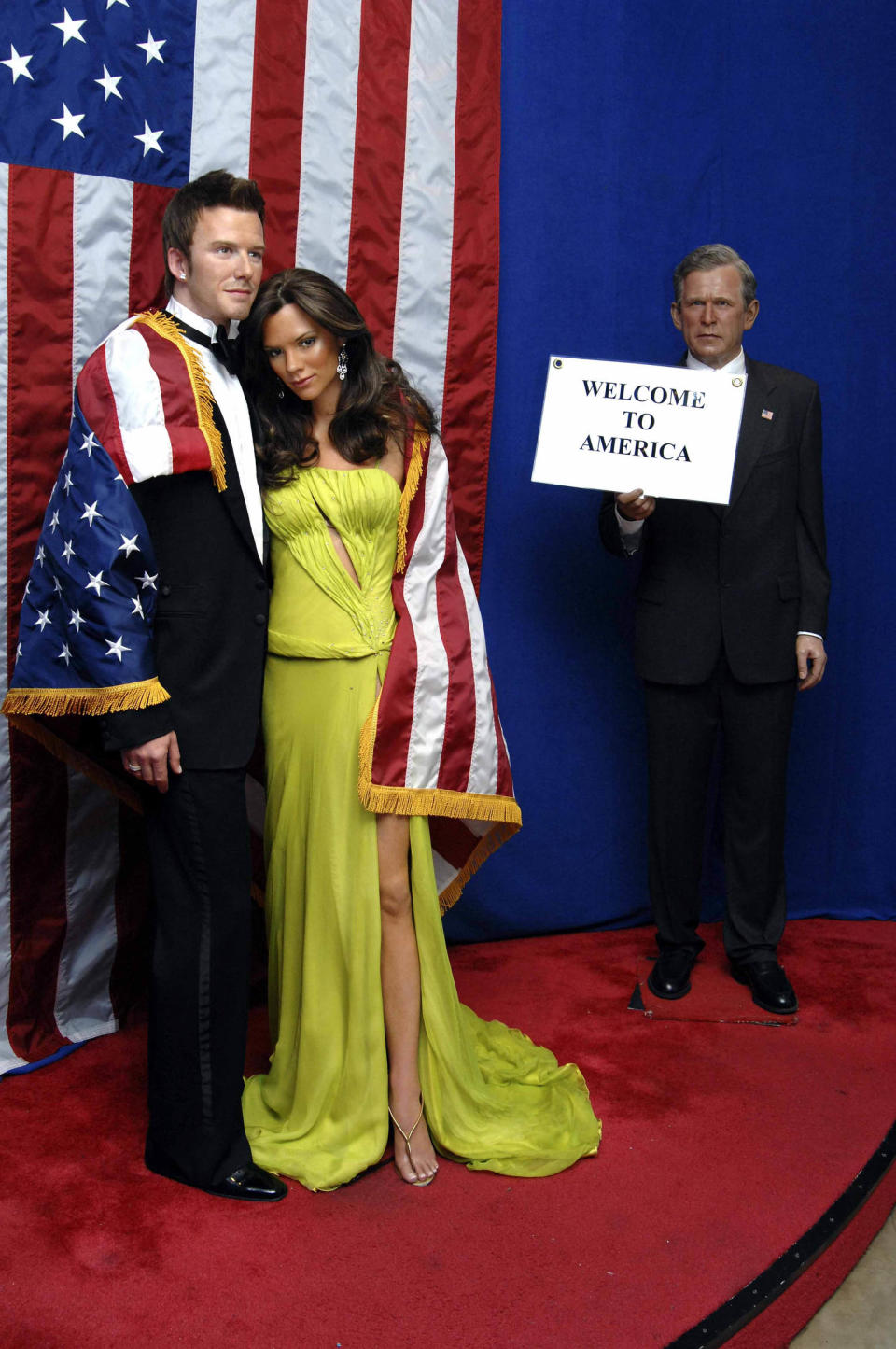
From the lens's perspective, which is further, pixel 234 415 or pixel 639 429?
pixel 639 429

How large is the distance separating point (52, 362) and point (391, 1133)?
1.68 meters

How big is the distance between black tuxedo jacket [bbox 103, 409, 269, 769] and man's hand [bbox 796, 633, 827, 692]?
1.42 meters

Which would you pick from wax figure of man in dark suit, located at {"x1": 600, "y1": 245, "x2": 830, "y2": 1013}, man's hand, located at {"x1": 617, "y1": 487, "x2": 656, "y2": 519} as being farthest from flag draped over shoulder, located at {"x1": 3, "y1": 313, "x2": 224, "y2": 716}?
wax figure of man in dark suit, located at {"x1": 600, "y1": 245, "x2": 830, "y2": 1013}

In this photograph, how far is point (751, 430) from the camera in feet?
9.77

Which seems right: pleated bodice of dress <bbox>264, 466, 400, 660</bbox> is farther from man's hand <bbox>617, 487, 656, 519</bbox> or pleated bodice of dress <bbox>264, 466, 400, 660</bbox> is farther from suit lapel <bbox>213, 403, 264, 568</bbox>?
man's hand <bbox>617, 487, 656, 519</bbox>

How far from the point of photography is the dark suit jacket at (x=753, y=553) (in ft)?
9.78

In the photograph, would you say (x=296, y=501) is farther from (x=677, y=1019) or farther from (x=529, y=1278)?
(x=677, y=1019)

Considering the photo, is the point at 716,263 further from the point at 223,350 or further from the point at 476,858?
the point at 476,858

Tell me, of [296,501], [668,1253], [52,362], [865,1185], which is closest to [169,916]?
[296,501]

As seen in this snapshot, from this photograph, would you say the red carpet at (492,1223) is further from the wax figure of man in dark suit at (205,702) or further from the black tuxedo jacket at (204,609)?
the black tuxedo jacket at (204,609)

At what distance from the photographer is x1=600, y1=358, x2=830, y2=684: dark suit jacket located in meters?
2.98

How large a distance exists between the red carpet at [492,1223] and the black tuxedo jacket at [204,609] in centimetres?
80

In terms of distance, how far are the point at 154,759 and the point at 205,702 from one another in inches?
5.7

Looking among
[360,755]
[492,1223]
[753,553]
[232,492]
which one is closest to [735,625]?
[753,553]
